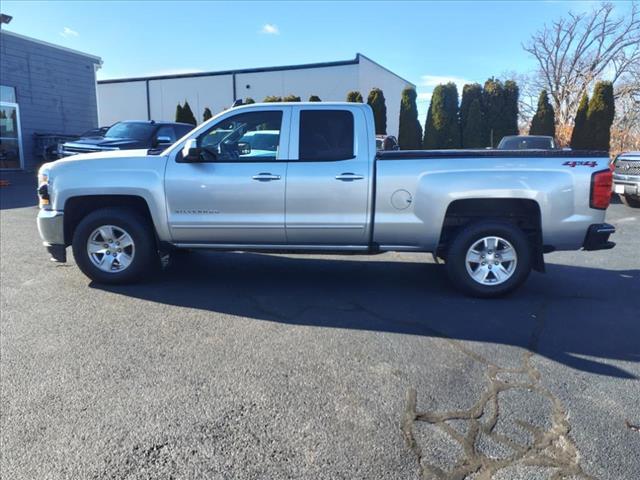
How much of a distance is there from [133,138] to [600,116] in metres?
16.2

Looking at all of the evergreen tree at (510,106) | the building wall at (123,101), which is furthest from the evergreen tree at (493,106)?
the building wall at (123,101)

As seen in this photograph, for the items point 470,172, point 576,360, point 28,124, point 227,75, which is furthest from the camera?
point 227,75

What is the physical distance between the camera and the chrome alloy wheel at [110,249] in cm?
576

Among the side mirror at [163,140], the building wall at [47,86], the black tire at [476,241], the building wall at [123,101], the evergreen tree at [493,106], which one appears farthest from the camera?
the building wall at [123,101]

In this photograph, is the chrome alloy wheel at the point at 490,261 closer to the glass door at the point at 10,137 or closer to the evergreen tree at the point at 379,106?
the evergreen tree at the point at 379,106

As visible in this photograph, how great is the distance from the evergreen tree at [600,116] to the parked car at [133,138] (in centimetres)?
1447

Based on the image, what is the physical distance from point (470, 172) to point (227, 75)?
1310 inches

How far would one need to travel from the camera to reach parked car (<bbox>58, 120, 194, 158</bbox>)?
13.1 meters

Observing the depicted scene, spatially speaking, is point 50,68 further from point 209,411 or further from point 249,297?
point 209,411

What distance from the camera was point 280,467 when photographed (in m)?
2.64

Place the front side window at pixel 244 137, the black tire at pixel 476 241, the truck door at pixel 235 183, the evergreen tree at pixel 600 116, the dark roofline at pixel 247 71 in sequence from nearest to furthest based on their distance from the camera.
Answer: the black tire at pixel 476 241, the truck door at pixel 235 183, the front side window at pixel 244 137, the evergreen tree at pixel 600 116, the dark roofline at pixel 247 71

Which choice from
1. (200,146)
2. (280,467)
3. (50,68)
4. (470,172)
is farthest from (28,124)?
(280,467)

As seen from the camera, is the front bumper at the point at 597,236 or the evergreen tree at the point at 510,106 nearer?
the front bumper at the point at 597,236

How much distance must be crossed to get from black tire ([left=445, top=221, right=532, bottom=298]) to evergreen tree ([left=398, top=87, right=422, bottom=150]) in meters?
19.3
